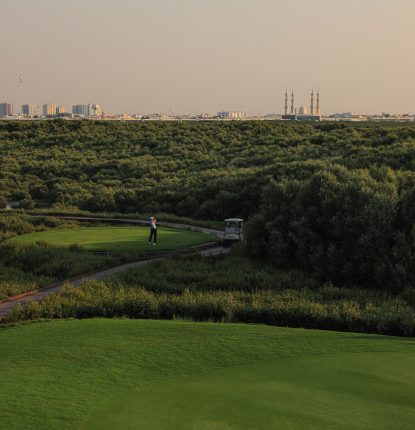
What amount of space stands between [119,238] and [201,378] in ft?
70.6

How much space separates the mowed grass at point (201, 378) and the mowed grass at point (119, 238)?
575 inches

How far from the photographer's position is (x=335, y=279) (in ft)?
77.9

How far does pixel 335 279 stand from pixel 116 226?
→ 17.1 meters

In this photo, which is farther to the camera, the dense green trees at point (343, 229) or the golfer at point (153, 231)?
the golfer at point (153, 231)

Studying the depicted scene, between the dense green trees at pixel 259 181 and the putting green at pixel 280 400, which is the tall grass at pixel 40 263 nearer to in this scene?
the dense green trees at pixel 259 181

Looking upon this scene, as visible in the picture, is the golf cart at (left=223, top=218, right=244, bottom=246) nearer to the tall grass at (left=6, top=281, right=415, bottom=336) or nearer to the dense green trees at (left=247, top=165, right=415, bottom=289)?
the dense green trees at (left=247, top=165, right=415, bottom=289)

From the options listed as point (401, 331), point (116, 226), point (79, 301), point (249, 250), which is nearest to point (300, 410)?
point (401, 331)

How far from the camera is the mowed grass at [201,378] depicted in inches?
348

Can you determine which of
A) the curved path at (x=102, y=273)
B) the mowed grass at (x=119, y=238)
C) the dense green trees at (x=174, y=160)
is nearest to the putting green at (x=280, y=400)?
the curved path at (x=102, y=273)

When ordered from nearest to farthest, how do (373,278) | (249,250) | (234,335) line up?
(234,335) → (373,278) → (249,250)

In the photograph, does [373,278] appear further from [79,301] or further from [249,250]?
[79,301]

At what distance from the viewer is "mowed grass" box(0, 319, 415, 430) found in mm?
8844

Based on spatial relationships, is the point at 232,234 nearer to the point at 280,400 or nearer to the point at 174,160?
the point at 280,400

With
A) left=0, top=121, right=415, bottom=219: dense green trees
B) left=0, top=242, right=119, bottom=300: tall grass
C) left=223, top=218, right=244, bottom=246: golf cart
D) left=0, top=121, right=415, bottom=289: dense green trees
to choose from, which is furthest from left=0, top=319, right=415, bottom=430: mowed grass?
left=0, top=121, right=415, bottom=219: dense green trees
